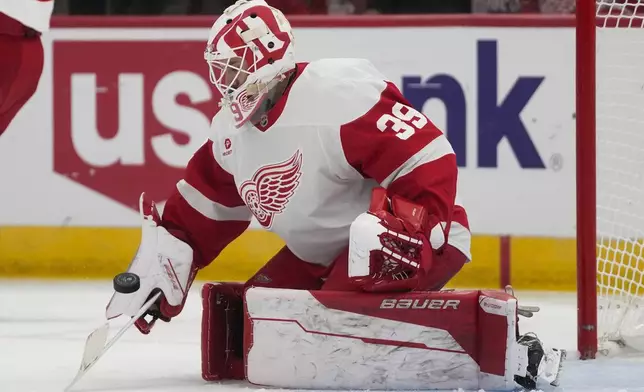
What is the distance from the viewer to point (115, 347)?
3348 millimetres

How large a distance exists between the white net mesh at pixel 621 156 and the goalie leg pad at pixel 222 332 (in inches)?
43.9

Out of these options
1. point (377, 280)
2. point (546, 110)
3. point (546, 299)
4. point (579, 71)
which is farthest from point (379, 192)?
point (546, 110)

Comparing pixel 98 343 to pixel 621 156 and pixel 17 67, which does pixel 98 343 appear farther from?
pixel 621 156

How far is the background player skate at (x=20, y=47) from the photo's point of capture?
141 inches

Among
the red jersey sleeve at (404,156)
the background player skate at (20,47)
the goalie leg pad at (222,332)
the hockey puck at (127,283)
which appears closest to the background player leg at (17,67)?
the background player skate at (20,47)

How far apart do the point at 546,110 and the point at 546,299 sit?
0.75 metres

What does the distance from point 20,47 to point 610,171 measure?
1.86m

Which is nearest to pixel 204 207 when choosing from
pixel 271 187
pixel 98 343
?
pixel 271 187

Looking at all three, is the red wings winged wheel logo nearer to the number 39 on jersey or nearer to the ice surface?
the number 39 on jersey

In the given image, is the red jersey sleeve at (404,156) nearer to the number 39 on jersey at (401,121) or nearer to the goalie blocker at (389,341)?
the number 39 on jersey at (401,121)

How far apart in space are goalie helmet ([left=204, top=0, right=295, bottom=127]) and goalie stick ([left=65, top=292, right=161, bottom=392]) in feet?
1.56

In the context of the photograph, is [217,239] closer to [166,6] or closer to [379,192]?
[379,192]

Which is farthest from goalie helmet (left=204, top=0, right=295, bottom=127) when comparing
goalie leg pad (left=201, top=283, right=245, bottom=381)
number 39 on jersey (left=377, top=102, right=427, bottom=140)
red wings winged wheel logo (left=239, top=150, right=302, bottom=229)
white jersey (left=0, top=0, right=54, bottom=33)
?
white jersey (left=0, top=0, right=54, bottom=33)

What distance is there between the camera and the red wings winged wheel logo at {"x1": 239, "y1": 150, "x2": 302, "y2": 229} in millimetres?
2750
